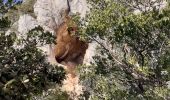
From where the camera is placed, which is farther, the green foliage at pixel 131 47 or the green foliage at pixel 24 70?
the green foliage at pixel 131 47

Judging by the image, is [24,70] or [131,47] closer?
[24,70]

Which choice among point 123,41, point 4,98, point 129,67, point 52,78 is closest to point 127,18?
point 123,41

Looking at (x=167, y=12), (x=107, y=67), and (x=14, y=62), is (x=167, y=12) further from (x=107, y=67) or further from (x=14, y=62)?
(x=14, y=62)

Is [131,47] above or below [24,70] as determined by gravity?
above

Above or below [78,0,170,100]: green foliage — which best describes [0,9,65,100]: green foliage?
below

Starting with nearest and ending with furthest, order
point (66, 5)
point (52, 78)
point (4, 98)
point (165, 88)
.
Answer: point (4, 98) < point (52, 78) < point (165, 88) < point (66, 5)

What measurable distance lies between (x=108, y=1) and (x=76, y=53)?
28.5 metres

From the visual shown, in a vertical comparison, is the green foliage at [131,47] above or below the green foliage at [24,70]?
above

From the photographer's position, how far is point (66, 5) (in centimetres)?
4912

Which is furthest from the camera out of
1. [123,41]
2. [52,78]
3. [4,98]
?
[123,41]

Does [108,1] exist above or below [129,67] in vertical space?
above

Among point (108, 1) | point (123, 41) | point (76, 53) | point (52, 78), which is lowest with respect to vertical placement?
point (52, 78)

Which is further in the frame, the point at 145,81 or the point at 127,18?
the point at 145,81

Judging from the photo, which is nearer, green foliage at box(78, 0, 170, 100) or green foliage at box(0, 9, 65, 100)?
green foliage at box(0, 9, 65, 100)
